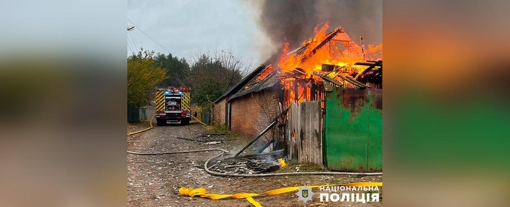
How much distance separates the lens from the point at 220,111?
2.51 metres

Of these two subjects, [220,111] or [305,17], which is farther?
[220,111]

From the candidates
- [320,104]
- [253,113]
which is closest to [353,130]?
[320,104]

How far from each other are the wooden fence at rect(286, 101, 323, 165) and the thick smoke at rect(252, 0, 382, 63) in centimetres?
45

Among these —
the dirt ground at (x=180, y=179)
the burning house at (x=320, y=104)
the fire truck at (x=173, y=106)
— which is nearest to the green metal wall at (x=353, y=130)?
the burning house at (x=320, y=104)

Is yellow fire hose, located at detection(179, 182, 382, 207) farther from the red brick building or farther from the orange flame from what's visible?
the orange flame

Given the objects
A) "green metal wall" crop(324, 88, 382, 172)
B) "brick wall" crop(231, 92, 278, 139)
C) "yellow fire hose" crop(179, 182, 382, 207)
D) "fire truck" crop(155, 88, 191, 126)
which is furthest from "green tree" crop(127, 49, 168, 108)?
"green metal wall" crop(324, 88, 382, 172)

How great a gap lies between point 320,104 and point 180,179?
122cm

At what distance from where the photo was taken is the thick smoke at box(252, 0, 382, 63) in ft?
7.84

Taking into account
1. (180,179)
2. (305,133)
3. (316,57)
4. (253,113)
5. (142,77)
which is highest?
(316,57)

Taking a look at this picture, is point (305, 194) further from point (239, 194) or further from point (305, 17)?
point (305, 17)

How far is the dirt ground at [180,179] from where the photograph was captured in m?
2.48
